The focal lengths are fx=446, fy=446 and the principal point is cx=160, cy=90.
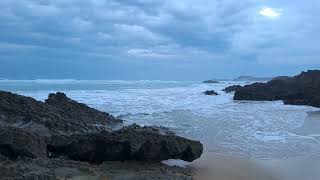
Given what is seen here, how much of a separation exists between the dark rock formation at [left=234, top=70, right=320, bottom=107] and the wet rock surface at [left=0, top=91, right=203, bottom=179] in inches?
774

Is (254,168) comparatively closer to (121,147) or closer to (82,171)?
(121,147)

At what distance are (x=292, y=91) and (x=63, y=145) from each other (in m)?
27.7

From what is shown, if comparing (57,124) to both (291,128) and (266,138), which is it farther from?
(291,128)

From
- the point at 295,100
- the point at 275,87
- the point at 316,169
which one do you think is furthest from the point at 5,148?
the point at 275,87

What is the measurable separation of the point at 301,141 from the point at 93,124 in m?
5.73

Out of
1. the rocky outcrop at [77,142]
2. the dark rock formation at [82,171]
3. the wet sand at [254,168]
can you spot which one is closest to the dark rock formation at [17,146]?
the rocky outcrop at [77,142]

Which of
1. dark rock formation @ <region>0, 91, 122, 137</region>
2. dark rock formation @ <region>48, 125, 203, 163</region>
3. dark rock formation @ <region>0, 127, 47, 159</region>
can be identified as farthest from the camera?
dark rock formation @ <region>0, 91, 122, 137</region>

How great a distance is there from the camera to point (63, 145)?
8.23 m

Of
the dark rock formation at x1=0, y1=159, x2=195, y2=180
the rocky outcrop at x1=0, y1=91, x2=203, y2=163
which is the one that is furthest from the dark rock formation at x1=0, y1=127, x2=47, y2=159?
the dark rock formation at x1=0, y1=159, x2=195, y2=180

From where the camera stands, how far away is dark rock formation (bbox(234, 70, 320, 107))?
93.9 feet

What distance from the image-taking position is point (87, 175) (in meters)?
6.62

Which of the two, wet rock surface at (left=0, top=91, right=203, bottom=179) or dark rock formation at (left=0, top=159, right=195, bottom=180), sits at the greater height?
wet rock surface at (left=0, top=91, right=203, bottom=179)

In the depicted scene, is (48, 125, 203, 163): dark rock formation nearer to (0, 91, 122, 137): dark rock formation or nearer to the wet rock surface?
the wet rock surface

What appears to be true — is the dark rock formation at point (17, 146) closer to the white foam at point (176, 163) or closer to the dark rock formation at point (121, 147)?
the dark rock formation at point (121, 147)
